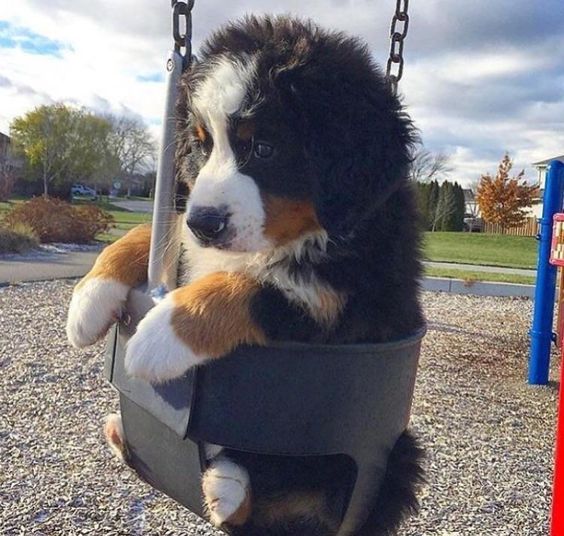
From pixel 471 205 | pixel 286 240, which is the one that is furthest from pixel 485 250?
A: pixel 286 240

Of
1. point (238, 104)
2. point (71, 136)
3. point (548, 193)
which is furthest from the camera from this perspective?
point (71, 136)

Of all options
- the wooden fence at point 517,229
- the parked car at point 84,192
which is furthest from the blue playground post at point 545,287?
the parked car at point 84,192

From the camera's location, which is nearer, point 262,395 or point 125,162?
point 262,395

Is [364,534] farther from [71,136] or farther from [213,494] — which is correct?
[71,136]

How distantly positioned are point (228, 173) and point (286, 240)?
25 centimetres

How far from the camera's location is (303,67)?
1.75 m

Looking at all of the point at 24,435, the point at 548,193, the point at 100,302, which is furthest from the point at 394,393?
the point at 548,193

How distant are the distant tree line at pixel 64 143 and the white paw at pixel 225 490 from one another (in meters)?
42.3

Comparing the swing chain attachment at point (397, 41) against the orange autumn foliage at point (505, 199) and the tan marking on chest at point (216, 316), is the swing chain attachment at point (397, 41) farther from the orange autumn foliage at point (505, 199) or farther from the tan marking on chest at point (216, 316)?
the orange autumn foliage at point (505, 199)

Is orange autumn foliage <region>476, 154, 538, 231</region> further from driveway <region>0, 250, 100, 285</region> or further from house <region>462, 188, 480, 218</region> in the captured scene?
driveway <region>0, 250, 100, 285</region>

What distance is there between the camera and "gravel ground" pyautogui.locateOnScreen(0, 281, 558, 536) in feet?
13.7

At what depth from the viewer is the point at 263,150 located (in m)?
1.80

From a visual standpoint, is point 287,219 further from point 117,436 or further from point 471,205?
point 471,205

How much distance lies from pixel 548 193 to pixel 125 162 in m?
42.2
